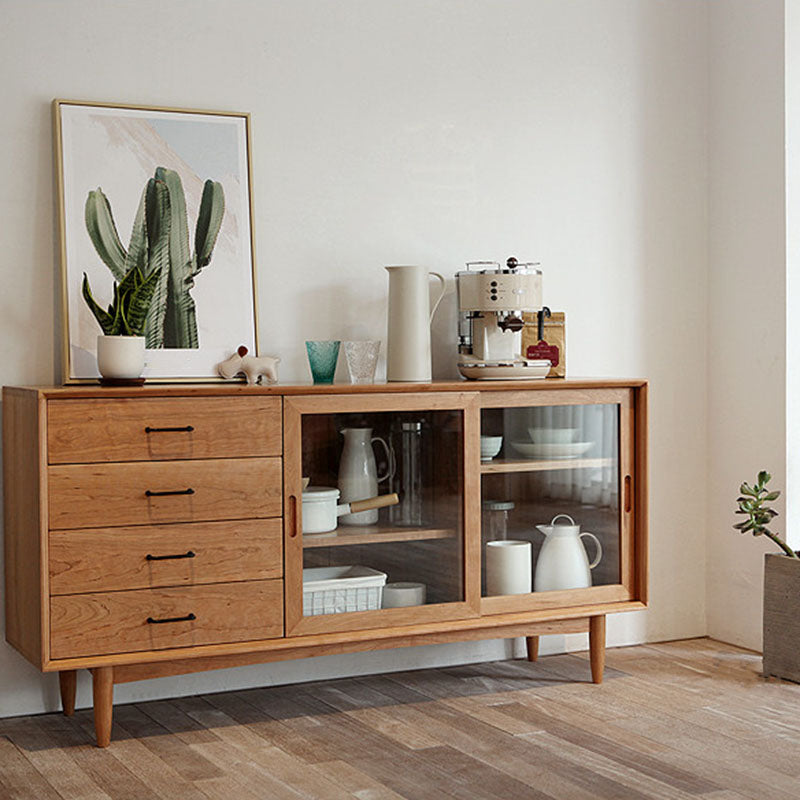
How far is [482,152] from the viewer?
11.4 ft

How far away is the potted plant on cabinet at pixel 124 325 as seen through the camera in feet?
9.07

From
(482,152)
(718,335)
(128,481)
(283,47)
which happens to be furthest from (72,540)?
(718,335)

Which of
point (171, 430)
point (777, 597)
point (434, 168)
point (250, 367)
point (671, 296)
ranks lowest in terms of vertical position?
point (777, 597)

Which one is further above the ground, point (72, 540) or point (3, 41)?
point (3, 41)

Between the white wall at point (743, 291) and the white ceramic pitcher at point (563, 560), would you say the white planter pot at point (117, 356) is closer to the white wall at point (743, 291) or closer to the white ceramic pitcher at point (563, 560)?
the white ceramic pitcher at point (563, 560)

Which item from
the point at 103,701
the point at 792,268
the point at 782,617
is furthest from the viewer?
the point at 792,268

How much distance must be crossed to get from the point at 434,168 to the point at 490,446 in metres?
0.86

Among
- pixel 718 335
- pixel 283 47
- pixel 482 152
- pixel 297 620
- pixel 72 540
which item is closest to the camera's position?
pixel 72 540

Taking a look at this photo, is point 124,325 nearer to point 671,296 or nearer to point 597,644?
point 597,644

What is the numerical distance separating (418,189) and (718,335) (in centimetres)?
109

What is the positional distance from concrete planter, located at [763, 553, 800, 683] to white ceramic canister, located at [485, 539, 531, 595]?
72 cm

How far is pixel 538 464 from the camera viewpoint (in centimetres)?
313

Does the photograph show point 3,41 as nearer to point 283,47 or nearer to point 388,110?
point 283,47

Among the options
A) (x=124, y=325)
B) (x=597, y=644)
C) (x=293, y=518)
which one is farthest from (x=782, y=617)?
(x=124, y=325)
